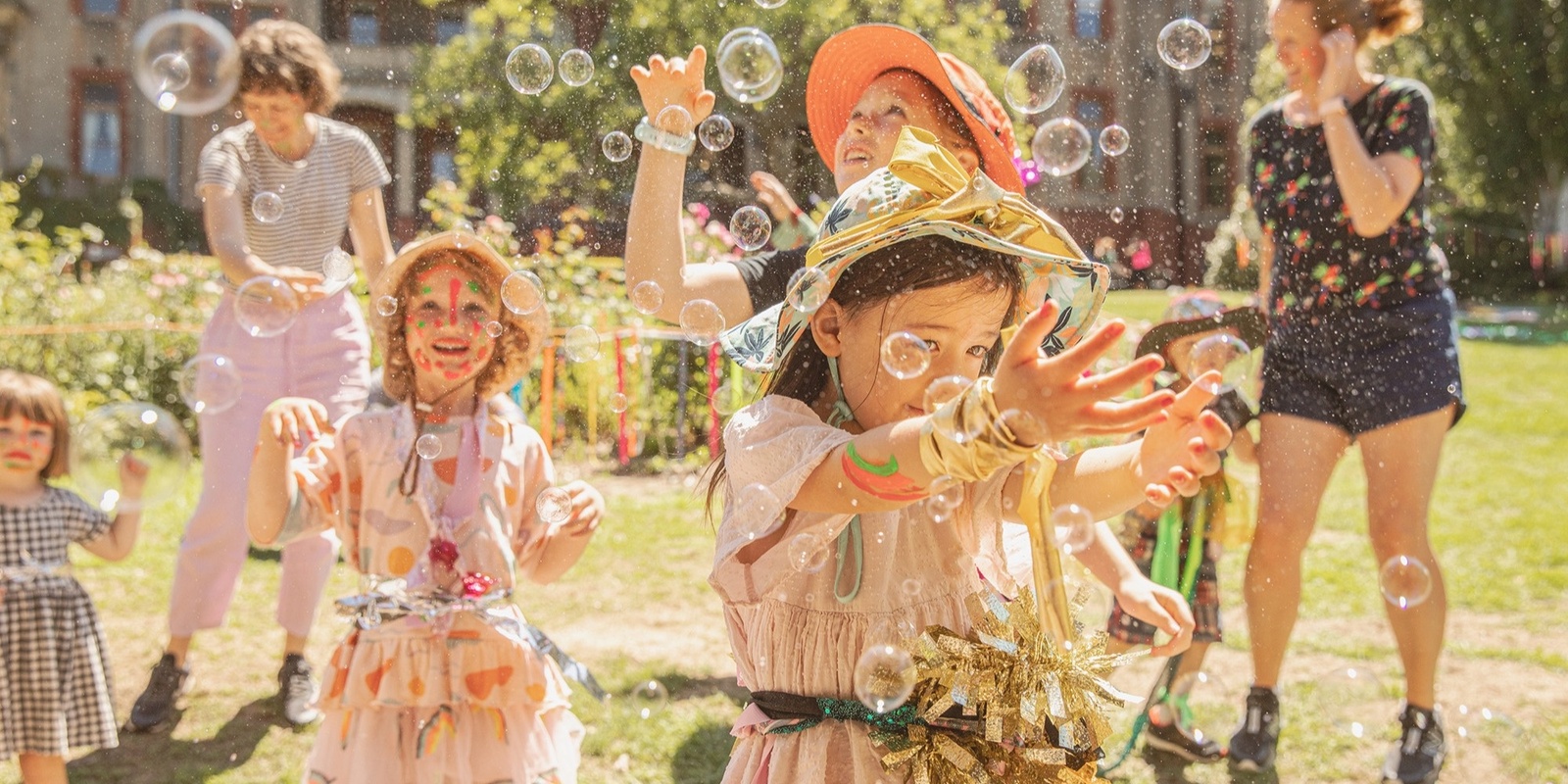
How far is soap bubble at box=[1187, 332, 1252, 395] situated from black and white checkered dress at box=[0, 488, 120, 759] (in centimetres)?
235

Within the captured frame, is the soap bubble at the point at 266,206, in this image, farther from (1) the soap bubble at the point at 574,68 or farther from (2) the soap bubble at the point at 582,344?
(2) the soap bubble at the point at 582,344

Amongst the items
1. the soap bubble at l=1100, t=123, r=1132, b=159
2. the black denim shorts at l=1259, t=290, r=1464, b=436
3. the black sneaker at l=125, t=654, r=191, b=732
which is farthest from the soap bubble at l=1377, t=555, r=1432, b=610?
the black sneaker at l=125, t=654, r=191, b=732

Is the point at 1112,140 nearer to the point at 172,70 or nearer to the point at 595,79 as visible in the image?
the point at 595,79

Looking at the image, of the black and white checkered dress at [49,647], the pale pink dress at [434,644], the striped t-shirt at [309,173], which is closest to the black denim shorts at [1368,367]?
the pale pink dress at [434,644]

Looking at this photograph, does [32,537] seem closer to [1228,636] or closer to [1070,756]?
[1070,756]

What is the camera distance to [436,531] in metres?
2.39

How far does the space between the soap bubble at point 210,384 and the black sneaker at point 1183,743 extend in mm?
2249

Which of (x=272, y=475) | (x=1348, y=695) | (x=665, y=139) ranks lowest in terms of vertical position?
(x=1348, y=695)

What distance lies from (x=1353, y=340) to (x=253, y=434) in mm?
2557

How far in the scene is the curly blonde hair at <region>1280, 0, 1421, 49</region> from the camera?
2.98 m

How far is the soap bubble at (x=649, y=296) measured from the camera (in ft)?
7.41

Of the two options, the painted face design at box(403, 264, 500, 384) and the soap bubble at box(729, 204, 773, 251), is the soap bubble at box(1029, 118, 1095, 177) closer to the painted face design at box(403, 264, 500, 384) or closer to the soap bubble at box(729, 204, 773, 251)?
the soap bubble at box(729, 204, 773, 251)

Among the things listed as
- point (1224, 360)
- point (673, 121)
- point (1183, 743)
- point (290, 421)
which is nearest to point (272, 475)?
point (290, 421)

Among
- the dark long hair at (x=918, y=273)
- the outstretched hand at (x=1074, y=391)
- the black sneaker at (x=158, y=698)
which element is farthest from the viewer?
the black sneaker at (x=158, y=698)
